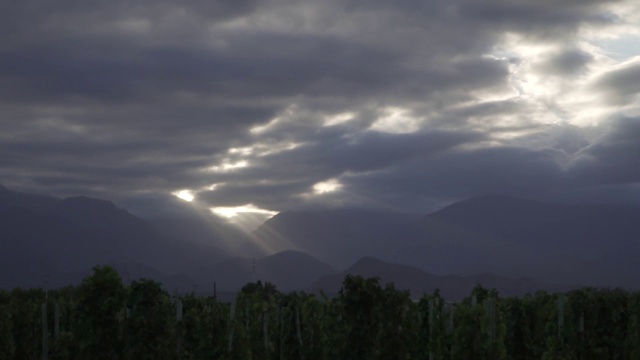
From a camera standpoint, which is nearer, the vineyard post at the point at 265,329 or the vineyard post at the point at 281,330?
the vineyard post at the point at 265,329

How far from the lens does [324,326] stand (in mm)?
23953

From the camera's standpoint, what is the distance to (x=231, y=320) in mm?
21672

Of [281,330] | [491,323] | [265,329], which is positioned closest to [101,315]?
[265,329]

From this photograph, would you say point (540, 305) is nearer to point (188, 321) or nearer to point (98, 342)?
point (188, 321)

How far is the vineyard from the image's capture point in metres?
18.3

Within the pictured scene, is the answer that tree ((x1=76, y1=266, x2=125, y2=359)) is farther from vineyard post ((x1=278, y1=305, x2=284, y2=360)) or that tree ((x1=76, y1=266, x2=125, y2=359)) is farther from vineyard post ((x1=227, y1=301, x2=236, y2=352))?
vineyard post ((x1=278, y1=305, x2=284, y2=360))

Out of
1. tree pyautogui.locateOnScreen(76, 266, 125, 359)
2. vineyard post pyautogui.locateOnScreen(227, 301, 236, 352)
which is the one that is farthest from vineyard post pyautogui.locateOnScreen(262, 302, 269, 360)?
tree pyautogui.locateOnScreen(76, 266, 125, 359)

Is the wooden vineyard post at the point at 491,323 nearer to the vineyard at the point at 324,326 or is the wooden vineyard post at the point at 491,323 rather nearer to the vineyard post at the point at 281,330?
the vineyard at the point at 324,326

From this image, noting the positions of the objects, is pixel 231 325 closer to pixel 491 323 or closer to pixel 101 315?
pixel 101 315

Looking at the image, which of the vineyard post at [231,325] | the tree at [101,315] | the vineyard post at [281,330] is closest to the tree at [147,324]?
the tree at [101,315]

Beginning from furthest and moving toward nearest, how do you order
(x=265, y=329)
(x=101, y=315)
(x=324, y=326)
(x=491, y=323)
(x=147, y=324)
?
(x=324, y=326) → (x=265, y=329) → (x=491, y=323) → (x=101, y=315) → (x=147, y=324)

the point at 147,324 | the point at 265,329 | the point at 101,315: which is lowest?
the point at 265,329

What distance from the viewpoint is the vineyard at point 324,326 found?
60.0ft

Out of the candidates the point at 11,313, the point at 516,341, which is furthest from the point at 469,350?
the point at 11,313
